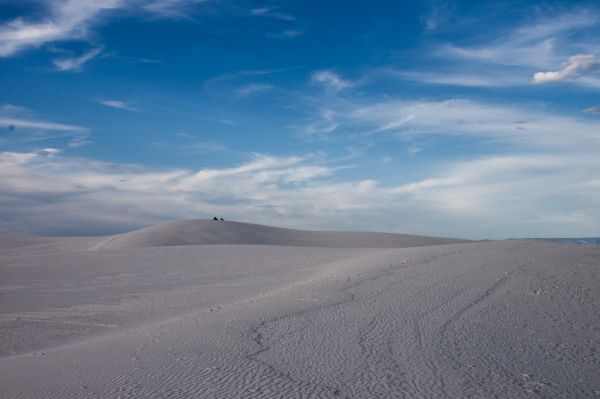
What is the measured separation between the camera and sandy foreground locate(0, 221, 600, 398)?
609 cm

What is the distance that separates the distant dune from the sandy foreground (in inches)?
701

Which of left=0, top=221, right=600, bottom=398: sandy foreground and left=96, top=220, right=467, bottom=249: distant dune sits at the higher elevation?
left=96, top=220, right=467, bottom=249: distant dune

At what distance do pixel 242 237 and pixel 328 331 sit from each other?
31.5 metres

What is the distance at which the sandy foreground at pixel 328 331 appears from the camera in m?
6.09

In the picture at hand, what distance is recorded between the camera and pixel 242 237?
3956 centimetres

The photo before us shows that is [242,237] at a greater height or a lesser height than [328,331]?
greater

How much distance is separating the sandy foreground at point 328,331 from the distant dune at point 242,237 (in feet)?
58.4

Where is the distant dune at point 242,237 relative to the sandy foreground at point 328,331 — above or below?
above

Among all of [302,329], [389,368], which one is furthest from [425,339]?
[302,329]

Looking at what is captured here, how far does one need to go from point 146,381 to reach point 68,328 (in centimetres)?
610

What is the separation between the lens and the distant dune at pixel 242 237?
1420 inches

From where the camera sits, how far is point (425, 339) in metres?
7.68

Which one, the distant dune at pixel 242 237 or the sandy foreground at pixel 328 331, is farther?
the distant dune at pixel 242 237

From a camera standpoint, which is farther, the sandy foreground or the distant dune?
the distant dune
